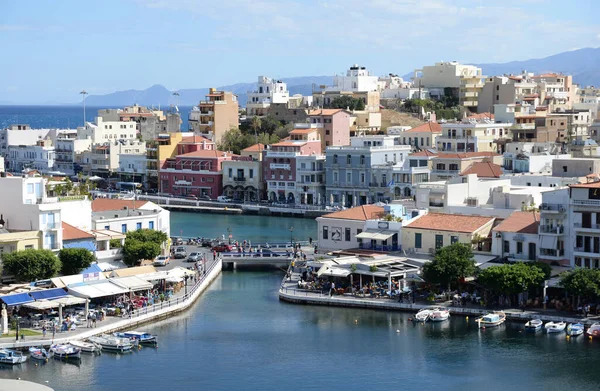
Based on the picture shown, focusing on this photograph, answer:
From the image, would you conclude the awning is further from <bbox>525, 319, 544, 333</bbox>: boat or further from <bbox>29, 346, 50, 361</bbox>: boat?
<bbox>29, 346, 50, 361</bbox>: boat

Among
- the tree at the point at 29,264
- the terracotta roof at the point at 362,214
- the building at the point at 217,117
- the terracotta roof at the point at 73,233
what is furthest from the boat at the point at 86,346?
the building at the point at 217,117

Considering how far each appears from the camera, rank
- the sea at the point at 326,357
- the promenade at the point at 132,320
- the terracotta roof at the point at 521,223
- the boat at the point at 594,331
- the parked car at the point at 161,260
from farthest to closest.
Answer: the parked car at the point at 161,260 → the terracotta roof at the point at 521,223 → the boat at the point at 594,331 → the promenade at the point at 132,320 → the sea at the point at 326,357

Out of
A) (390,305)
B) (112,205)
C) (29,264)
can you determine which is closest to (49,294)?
(29,264)

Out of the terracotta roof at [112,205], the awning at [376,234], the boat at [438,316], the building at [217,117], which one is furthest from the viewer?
the building at [217,117]

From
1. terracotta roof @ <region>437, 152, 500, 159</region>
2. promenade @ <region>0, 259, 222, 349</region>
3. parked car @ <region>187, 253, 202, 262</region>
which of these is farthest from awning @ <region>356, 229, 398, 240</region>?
terracotta roof @ <region>437, 152, 500, 159</region>

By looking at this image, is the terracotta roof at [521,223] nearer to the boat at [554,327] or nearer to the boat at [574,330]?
the boat at [554,327]

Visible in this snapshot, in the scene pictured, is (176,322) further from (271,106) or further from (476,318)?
(271,106)

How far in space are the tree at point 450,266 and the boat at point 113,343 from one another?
10.7 meters

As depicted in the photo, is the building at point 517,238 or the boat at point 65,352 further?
the building at point 517,238

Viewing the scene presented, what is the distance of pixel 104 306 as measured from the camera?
127 feet

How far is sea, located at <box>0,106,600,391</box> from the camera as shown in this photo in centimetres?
3159

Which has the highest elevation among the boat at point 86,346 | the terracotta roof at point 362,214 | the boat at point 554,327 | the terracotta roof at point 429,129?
the terracotta roof at point 429,129

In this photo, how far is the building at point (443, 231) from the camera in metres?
42.4

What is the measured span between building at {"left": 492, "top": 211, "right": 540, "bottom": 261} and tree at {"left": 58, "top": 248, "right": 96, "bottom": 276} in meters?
14.4
